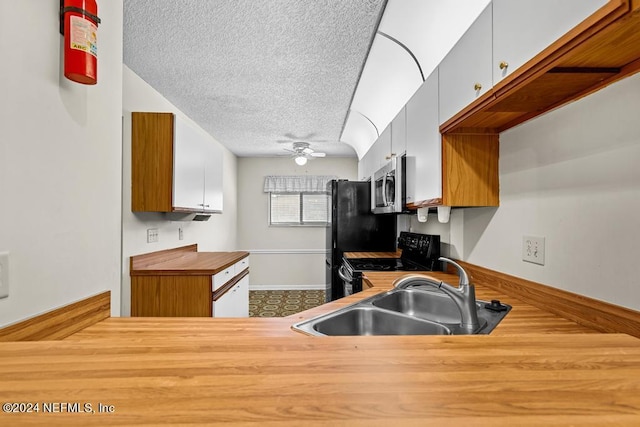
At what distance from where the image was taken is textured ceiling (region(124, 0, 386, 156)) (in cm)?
181

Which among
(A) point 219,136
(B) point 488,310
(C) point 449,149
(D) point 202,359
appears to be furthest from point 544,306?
(A) point 219,136

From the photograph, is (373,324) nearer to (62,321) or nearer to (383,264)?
(62,321)

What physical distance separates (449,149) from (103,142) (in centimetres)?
158

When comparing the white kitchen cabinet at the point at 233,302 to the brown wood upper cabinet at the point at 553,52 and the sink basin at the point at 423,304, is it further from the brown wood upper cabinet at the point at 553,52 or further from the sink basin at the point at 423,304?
the brown wood upper cabinet at the point at 553,52

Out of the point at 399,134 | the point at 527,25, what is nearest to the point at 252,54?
the point at 399,134

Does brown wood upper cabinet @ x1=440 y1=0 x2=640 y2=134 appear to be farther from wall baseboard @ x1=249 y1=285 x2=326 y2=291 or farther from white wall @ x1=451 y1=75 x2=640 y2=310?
wall baseboard @ x1=249 y1=285 x2=326 y2=291

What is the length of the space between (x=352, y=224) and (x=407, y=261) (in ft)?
3.22

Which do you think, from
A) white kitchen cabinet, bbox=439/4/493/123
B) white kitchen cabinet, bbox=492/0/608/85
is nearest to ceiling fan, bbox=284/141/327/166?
white kitchen cabinet, bbox=439/4/493/123

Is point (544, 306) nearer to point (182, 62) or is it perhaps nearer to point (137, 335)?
point (137, 335)

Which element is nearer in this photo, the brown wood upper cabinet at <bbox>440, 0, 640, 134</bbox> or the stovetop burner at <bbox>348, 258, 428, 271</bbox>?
the brown wood upper cabinet at <bbox>440, 0, 640, 134</bbox>

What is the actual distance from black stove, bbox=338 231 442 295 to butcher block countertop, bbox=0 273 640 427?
1645 millimetres

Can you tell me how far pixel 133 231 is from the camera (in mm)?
2449

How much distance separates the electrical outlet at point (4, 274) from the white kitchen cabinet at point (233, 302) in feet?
5.55

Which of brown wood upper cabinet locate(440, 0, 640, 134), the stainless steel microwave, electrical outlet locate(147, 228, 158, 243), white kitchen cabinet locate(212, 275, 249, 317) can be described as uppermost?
brown wood upper cabinet locate(440, 0, 640, 134)
